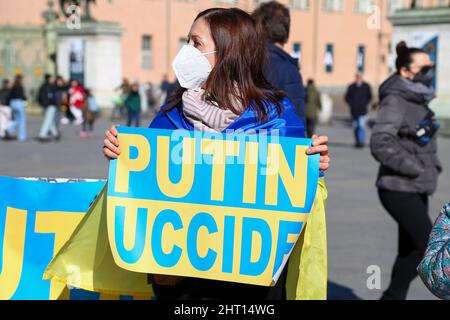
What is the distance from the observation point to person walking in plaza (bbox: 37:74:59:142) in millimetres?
21233

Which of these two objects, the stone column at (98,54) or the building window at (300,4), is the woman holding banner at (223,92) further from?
the building window at (300,4)

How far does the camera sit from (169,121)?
3490 millimetres

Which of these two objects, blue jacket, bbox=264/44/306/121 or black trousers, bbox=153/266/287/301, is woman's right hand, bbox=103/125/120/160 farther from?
blue jacket, bbox=264/44/306/121

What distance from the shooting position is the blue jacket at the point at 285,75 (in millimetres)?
5051

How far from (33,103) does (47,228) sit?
101 ft

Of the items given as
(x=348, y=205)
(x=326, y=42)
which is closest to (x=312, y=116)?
(x=348, y=205)

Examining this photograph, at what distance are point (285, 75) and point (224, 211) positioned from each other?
1972 mm

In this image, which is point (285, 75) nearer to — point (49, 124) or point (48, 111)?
point (49, 124)

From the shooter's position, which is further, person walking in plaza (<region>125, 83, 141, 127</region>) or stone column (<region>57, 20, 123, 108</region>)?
stone column (<region>57, 20, 123, 108</region>)

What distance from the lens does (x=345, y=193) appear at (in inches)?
486

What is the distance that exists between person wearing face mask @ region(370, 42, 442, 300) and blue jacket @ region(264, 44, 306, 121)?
3.18 feet

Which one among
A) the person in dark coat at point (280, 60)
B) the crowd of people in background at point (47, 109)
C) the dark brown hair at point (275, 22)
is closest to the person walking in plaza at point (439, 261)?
the person in dark coat at point (280, 60)

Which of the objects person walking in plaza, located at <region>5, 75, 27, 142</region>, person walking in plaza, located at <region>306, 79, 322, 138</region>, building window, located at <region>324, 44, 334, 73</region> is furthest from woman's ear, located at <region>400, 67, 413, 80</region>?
building window, located at <region>324, 44, 334, 73</region>

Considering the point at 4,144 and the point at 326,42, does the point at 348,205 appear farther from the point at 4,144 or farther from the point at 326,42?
the point at 326,42
